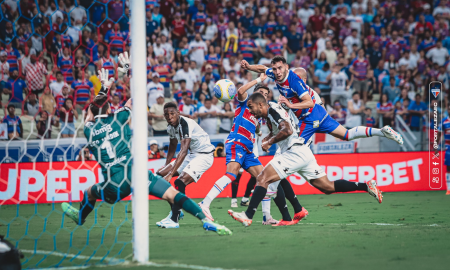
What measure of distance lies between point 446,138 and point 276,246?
32.2ft

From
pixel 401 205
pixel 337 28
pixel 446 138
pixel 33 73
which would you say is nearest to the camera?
pixel 33 73

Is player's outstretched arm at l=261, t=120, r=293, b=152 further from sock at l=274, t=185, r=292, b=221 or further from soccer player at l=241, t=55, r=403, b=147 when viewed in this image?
sock at l=274, t=185, r=292, b=221

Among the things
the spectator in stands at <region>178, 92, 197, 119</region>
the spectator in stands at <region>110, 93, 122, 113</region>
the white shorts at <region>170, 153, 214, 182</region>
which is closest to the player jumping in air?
the white shorts at <region>170, 153, 214, 182</region>

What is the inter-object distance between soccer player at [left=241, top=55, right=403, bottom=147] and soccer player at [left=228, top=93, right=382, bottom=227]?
65cm

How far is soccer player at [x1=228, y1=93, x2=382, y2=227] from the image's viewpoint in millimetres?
7184

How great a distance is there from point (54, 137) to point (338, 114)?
908 centimetres

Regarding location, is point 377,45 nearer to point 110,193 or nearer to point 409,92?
point 409,92

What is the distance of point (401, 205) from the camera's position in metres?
11.1

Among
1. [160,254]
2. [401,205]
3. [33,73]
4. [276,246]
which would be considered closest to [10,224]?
[33,73]

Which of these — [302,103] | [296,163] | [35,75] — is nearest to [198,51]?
[35,75]

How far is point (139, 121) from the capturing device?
520 cm

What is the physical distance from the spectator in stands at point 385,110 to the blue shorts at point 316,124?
8.99 metres

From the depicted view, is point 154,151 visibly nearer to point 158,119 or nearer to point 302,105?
point 158,119

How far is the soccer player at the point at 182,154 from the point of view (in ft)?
26.3
